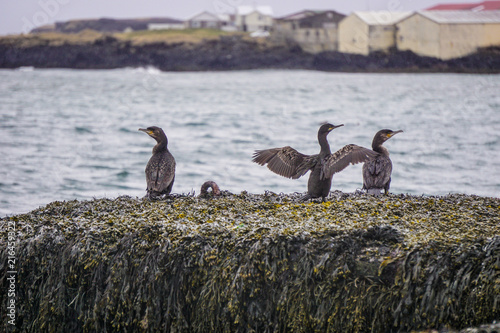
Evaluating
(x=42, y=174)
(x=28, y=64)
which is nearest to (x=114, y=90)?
(x=28, y=64)

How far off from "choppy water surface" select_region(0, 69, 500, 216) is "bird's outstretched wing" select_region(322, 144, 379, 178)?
6.75 meters

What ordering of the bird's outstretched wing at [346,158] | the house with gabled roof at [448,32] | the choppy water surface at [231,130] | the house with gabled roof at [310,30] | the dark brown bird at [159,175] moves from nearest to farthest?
the bird's outstretched wing at [346,158] → the dark brown bird at [159,175] → the choppy water surface at [231,130] → the house with gabled roof at [448,32] → the house with gabled roof at [310,30]

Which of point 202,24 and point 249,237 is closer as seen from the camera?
point 249,237

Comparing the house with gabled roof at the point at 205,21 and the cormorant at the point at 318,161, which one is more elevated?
the house with gabled roof at the point at 205,21

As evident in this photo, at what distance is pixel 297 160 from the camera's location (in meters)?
6.78

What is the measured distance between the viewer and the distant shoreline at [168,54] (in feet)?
229

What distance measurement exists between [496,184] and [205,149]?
10.8 meters

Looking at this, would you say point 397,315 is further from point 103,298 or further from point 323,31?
point 323,31

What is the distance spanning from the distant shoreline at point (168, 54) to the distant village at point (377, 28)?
204 cm

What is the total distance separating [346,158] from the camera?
249 inches

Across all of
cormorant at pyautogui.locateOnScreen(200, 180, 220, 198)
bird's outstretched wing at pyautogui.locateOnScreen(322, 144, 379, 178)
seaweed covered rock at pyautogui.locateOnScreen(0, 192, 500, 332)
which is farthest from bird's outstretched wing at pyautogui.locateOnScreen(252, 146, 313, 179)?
seaweed covered rock at pyautogui.locateOnScreen(0, 192, 500, 332)

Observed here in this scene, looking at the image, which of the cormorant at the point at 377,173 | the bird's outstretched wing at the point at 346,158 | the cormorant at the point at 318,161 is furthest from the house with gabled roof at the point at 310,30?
the bird's outstretched wing at the point at 346,158

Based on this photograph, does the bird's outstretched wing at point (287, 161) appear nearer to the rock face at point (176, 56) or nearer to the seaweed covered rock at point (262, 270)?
the seaweed covered rock at point (262, 270)

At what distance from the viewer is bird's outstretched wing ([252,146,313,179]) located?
22.0ft
